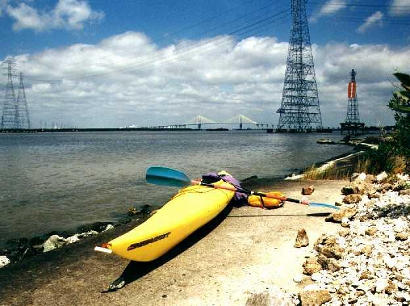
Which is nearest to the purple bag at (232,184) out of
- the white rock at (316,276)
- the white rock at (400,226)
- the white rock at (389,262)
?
the white rock at (400,226)

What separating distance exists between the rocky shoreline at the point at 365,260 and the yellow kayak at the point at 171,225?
198 centimetres

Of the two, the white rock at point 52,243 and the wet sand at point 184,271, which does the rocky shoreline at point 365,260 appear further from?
the white rock at point 52,243

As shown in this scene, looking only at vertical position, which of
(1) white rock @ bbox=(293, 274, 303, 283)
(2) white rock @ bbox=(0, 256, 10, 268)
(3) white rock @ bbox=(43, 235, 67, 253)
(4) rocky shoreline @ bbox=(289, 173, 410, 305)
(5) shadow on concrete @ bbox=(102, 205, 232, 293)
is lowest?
(2) white rock @ bbox=(0, 256, 10, 268)

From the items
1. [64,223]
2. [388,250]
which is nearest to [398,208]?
[388,250]

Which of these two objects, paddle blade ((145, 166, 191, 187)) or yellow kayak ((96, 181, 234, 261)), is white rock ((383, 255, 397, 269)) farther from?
paddle blade ((145, 166, 191, 187))

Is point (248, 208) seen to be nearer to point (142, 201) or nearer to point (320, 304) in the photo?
point (320, 304)

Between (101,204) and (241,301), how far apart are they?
921cm

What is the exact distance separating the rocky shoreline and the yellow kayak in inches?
78.1

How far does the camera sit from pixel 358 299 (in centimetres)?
327

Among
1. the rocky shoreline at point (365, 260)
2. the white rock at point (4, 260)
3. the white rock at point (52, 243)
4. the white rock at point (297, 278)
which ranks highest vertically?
the rocky shoreline at point (365, 260)

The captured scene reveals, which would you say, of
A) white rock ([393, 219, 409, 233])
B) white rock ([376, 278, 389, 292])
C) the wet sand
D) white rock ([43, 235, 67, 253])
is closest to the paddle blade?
the wet sand

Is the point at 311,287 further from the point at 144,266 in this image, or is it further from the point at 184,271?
the point at 144,266

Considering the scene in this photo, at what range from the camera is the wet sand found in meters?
4.13

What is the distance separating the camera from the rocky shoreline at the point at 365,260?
329 centimetres
